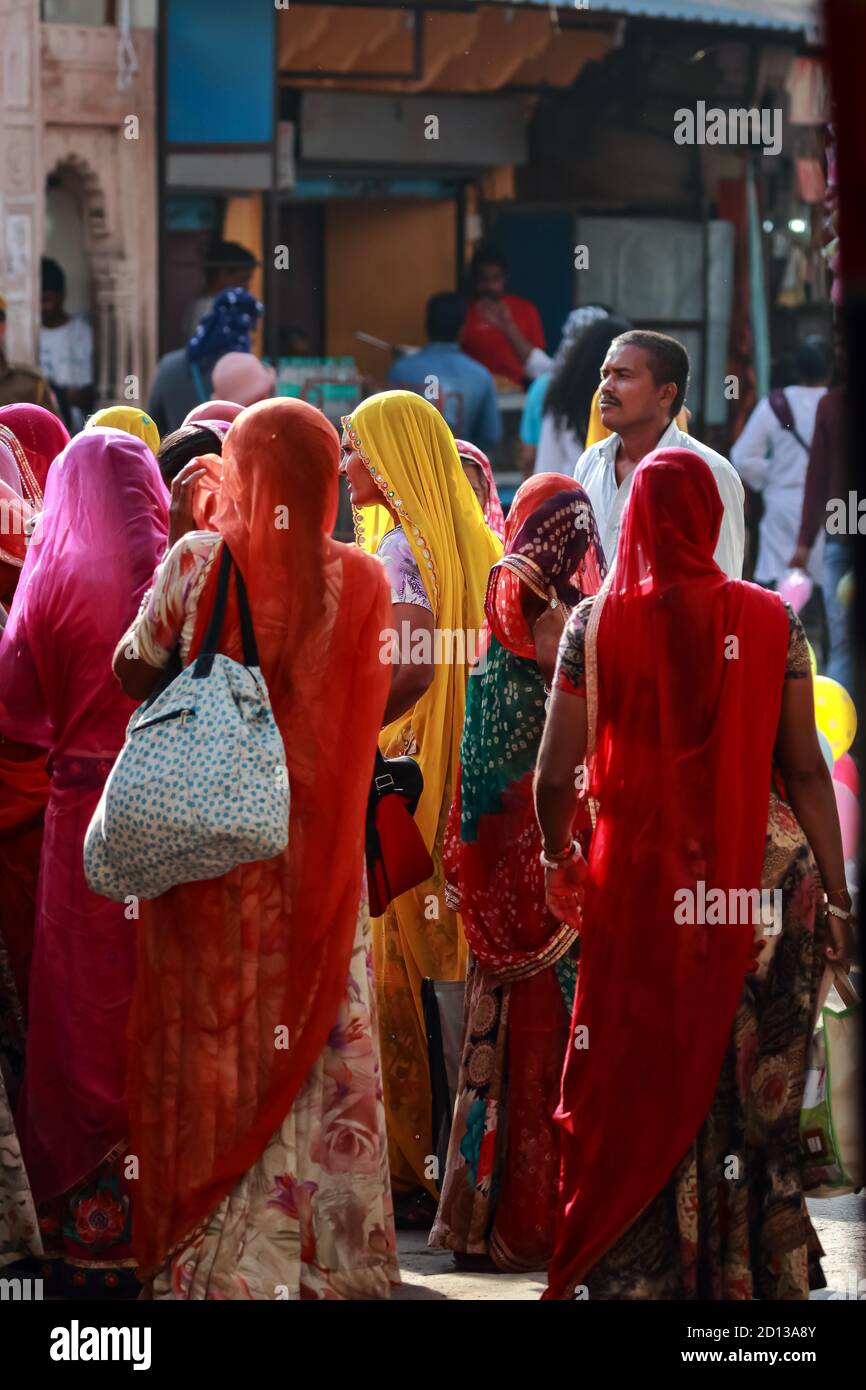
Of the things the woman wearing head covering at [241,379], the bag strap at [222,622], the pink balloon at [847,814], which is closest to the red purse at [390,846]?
the bag strap at [222,622]

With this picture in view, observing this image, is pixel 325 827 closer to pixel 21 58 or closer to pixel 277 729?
pixel 277 729

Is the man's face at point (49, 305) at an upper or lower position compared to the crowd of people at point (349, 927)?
upper

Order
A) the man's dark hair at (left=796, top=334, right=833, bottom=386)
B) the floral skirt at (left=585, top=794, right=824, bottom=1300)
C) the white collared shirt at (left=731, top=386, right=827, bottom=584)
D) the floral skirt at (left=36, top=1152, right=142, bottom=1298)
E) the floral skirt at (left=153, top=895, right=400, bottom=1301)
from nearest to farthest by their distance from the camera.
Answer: the floral skirt at (left=585, top=794, right=824, bottom=1300) → the floral skirt at (left=153, top=895, right=400, bottom=1301) → the floral skirt at (left=36, top=1152, right=142, bottom=1298) → the white collared shirt at (left=731, top=386, right=827, bottom=584) → the man's dark hair at (left=796, top=334, right=833, bottom=386)

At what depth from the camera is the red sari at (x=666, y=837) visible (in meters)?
3.77

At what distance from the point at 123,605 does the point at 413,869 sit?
75 cm

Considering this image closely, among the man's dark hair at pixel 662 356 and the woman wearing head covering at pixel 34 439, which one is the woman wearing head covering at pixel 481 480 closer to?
the man's dark hair at pixel 662 356

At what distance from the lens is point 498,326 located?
12.2 meters

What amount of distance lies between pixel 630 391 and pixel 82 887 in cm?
215

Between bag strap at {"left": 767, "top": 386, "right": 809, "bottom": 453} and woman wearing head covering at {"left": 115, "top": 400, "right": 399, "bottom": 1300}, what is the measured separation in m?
6.84

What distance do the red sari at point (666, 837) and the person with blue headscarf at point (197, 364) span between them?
554 centimetres

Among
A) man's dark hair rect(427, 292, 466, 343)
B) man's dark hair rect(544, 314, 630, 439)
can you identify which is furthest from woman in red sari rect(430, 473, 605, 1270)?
man's dark hair rect(427, 292, 466, 343)

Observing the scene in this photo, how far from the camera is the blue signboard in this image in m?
11.9

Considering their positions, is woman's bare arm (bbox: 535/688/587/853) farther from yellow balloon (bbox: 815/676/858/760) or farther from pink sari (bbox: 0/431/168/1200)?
yellow balloon (bbox: 815/676/858/760)

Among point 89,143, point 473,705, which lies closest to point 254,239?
point 89,143
